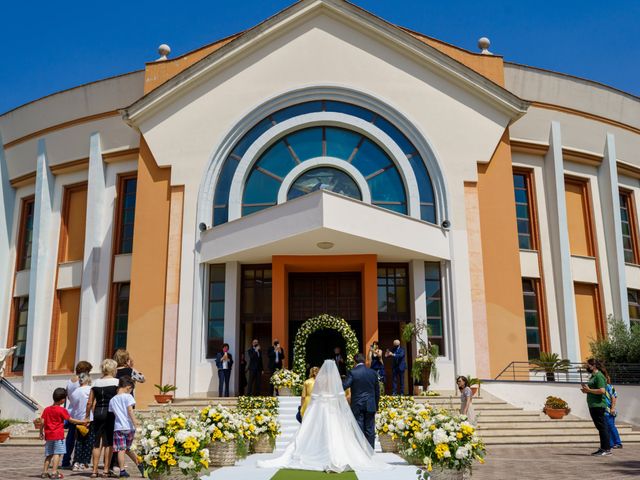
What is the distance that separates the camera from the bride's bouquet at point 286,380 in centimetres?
1622

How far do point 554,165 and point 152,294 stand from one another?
44.9 feet

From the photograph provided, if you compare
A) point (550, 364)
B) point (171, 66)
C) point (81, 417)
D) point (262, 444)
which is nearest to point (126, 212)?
point (171, 66)

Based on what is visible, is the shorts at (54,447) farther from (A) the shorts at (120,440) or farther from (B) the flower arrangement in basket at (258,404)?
(B) the flower arrangement in basket at (258,404)

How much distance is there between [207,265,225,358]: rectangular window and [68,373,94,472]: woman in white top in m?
8.28

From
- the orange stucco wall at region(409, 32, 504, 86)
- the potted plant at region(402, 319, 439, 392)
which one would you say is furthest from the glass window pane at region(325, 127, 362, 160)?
the potted plant at region(402, 319, 439, 392)

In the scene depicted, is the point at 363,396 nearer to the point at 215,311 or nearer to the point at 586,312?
the point at 215,311

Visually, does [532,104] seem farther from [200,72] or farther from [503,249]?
[200,72]

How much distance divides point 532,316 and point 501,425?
266 inches

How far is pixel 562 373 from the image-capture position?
18922mm

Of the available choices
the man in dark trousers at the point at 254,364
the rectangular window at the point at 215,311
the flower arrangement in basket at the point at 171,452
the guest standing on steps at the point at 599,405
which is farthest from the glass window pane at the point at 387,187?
the flower arrangement in basket at the point at 171,452

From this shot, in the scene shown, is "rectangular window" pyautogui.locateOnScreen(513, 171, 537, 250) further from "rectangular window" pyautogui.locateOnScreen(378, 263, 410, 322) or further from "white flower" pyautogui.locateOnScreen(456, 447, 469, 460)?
"white flower" pyautogui.locateOnScreen(456, 447, 469, 460)

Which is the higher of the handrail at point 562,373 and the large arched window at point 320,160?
the large arched window at point 320,160

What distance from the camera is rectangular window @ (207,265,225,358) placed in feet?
60.5

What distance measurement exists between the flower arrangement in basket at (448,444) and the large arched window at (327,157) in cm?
1161
